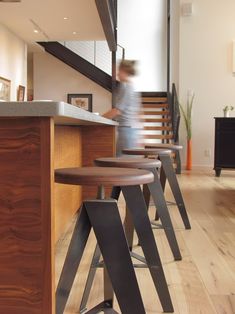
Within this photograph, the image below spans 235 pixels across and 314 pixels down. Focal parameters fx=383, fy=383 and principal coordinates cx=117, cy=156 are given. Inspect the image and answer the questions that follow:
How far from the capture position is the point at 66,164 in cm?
299

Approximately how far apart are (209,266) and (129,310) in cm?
123

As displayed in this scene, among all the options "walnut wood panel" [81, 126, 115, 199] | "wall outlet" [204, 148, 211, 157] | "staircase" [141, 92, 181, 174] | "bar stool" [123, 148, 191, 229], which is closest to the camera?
"bar stool" [123, 148, 191, 229]

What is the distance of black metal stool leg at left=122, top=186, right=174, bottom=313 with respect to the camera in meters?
1.48

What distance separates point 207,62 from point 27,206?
25.1ft

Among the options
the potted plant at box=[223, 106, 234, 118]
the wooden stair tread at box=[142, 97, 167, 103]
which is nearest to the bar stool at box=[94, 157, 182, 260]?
the potted plant at box=[223, 106, 234, 118]

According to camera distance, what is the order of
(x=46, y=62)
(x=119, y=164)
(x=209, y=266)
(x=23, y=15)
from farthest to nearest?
(x=46, y=62)
(x=23, y=15)
(x=209, y=266)
(x=119, y=164)

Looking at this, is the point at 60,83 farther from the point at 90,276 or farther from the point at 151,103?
the point at 90,276

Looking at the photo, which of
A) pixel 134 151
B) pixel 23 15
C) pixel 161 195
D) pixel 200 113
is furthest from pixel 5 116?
pixel 200 113

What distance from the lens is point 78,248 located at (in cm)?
126

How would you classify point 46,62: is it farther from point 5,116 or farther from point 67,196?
point 5,116

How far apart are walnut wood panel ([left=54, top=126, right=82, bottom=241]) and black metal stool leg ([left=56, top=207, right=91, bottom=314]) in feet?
4.37

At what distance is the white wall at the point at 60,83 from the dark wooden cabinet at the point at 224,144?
3.27m

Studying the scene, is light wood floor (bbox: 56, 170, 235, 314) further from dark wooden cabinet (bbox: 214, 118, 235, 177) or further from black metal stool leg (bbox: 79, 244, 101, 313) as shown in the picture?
dark wooden cabinet (bbox: 214, 118, 235, 177)

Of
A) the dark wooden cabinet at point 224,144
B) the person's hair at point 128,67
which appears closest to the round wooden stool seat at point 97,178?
the person's hair at point 128,67
